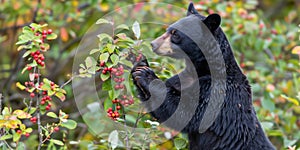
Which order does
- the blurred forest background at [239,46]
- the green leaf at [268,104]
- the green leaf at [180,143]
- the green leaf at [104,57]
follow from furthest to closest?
1. the blurred forest background at [239,46]
2. the green leaf at [268,104]
3. the green leaf at [180,143]
4. the green leaf at [104,57]

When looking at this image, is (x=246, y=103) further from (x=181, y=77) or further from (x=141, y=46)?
(x=141, y=46)

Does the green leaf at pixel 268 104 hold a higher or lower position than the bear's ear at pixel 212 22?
lower

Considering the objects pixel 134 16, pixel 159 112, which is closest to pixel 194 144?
pixel 159 112

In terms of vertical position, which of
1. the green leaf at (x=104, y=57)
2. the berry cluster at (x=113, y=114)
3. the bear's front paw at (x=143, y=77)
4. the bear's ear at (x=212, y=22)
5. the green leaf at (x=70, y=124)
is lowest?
the green leaf at (x=70, y=124)

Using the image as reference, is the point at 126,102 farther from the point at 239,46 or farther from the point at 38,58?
the point at 239,46

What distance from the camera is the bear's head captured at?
12.7ft

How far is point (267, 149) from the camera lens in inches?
156

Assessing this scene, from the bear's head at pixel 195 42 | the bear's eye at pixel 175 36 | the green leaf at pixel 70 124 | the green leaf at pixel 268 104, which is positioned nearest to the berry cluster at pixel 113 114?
the green leaf at pixel 70 124

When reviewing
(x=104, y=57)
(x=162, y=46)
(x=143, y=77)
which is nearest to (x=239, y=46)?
(x=162, y=46)

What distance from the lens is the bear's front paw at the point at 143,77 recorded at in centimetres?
384

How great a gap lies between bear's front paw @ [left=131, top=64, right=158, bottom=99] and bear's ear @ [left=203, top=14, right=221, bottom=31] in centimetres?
50

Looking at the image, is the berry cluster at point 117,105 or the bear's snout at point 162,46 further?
the bear's snout at point 162,46

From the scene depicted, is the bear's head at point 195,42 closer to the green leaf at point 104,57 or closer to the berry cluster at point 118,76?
the berry cluster at point 118,76

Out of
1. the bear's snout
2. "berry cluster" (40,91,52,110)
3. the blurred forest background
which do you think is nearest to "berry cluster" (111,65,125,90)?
the bear's snout
